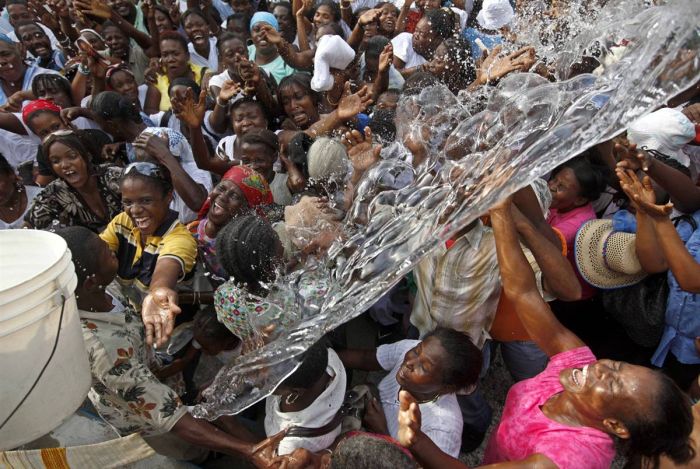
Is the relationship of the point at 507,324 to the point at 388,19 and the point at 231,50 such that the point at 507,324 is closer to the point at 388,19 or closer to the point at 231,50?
the point at 231,50

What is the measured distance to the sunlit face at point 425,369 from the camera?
2.06 m

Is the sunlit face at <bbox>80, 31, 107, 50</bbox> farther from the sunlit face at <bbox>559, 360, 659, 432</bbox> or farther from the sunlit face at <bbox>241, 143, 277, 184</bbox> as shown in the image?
the sunlit face at <bbox>559, 360, 659, 432</bbox>

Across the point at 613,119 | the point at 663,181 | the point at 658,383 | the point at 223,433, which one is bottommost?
the point at 223,433

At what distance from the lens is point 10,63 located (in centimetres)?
500

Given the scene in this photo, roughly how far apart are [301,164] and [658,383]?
243 cm

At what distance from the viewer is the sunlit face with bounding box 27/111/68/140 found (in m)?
4.02

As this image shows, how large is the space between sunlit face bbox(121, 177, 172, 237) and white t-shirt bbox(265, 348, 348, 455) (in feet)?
3.78

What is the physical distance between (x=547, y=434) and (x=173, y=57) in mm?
4762

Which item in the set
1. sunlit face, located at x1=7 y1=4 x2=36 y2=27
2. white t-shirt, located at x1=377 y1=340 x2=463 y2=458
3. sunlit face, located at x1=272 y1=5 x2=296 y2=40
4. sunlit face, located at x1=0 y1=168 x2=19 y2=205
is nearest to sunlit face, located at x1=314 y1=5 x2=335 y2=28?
sunlit face, located at x1=272 y1=5 x2=296 y2=40

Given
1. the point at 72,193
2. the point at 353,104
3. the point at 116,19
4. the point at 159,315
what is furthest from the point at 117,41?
the point at 159,315

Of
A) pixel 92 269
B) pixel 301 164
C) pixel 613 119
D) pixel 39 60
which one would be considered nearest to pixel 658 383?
pixel 613 119

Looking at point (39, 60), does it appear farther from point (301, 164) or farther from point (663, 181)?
point (663, 181)

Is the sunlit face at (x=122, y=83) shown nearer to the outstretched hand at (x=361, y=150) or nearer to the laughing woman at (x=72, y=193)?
the laughing woman at (x=72, y=193)

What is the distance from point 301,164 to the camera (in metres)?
3.45
